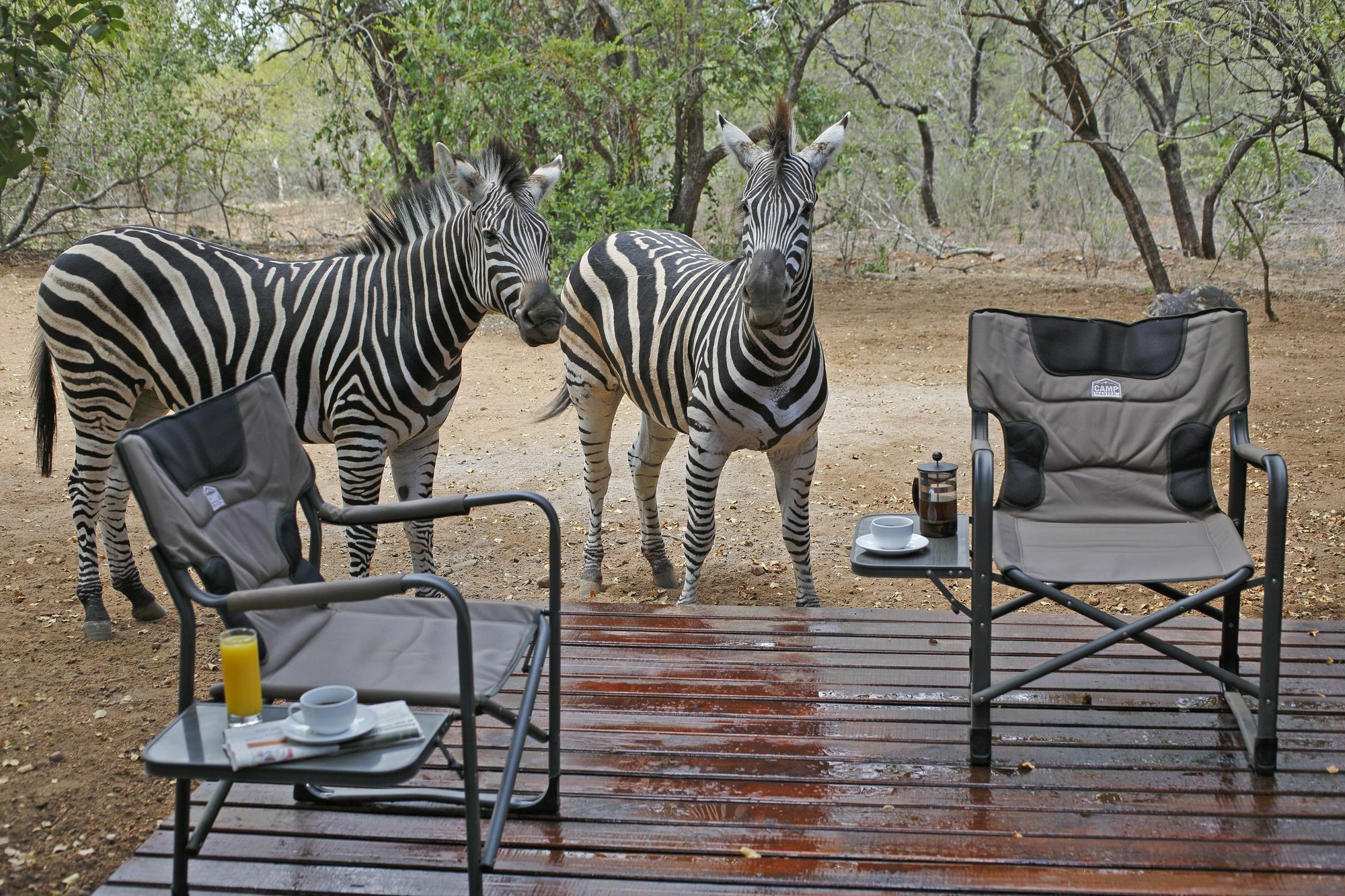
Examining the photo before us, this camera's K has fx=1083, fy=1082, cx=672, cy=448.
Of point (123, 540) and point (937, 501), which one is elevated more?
point (937, 501)

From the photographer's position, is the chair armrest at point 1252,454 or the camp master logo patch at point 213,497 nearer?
the camp master logo patch at point 213,497

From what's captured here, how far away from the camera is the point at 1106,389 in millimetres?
3121

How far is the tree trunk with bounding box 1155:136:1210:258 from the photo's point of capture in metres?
12.2

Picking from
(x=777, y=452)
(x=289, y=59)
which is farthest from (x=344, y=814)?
(x=289, y=59)

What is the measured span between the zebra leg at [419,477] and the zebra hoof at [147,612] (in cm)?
108

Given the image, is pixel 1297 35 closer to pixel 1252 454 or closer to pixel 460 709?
pixel 1252 454

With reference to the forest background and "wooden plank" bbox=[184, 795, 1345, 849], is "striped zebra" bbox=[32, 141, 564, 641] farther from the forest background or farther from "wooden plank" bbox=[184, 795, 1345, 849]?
the forest background

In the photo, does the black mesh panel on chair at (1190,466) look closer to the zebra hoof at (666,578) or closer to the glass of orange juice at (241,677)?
the zebra hoof at (666,578)

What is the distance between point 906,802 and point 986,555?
2.01 ft

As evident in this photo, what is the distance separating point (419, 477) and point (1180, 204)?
453 inches

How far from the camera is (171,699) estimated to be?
11.8 feet

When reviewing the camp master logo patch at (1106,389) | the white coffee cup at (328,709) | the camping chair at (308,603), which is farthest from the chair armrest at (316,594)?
the camp master logo patch at (1106,389)

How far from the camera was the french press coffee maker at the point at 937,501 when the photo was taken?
120 inches

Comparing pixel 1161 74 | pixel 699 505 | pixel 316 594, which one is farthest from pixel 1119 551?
pixel 1161 74
